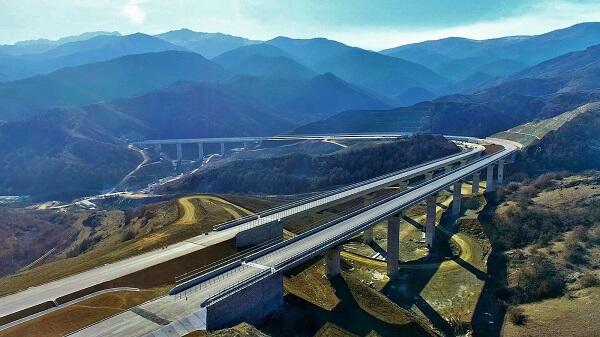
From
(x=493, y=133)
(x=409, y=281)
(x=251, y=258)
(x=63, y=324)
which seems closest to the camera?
(x=63, y=324)

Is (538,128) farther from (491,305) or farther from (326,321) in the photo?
(326,321)

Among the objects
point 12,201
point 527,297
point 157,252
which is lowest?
point 12,201

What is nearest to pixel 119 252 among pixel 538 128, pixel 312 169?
pixel 312 169

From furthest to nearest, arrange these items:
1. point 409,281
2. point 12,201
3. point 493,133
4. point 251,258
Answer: point 493,133, point 12,201, point 409,281, point 251,258

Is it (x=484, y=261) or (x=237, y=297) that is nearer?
(x=237, y=297)

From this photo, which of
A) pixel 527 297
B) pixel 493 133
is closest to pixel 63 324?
pixel 527 297

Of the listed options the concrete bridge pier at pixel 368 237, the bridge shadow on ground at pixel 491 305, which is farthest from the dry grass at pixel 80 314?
the concrete bridge pier at pixel 368 237

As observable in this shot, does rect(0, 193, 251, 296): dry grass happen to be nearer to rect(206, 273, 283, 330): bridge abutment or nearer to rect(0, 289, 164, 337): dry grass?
rect(0, 289, 164, 337): dry grass

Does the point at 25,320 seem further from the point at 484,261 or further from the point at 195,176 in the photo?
the point at 195,176
